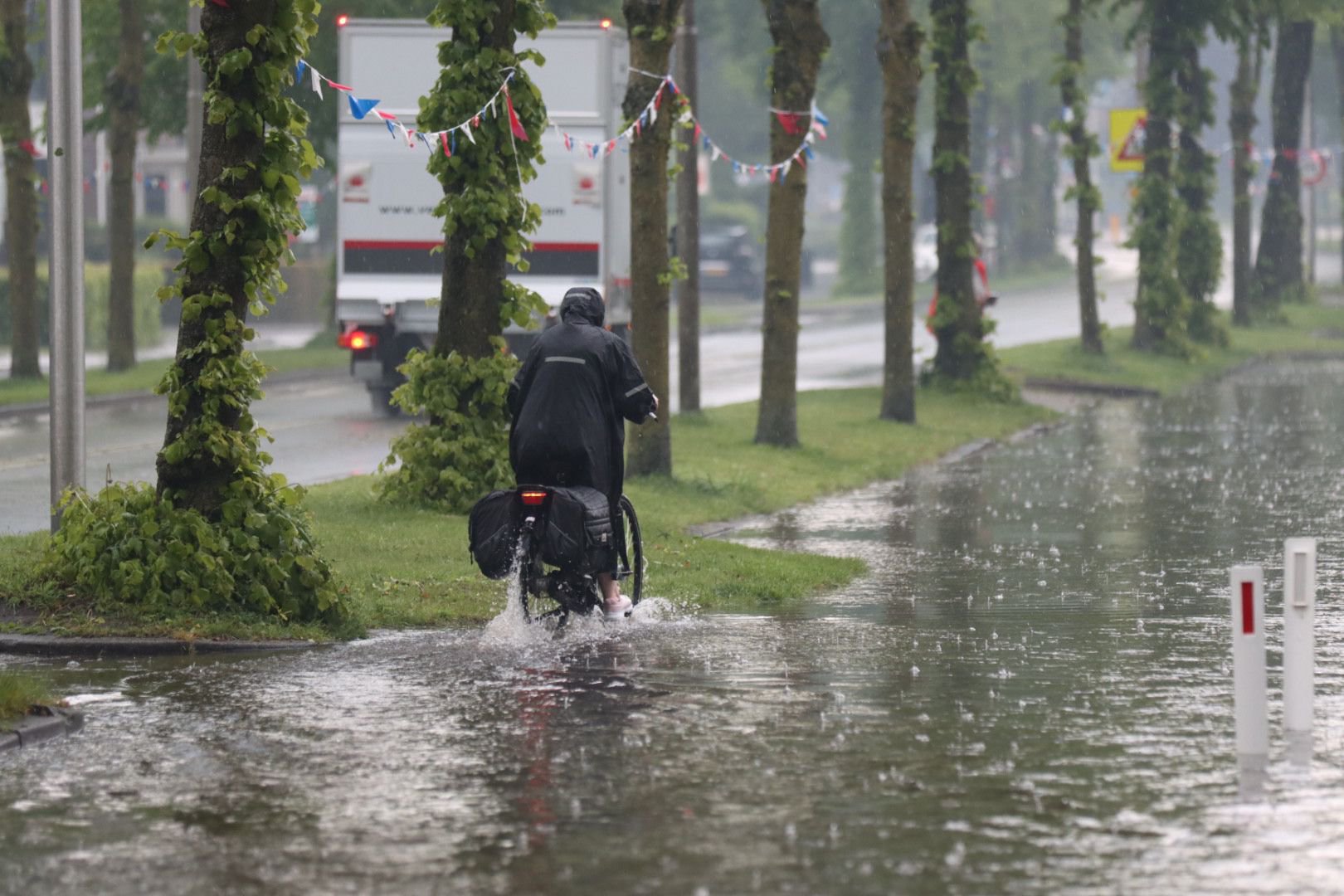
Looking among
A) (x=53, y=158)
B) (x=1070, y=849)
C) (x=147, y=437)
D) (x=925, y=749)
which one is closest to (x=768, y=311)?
(x=147, y=437)

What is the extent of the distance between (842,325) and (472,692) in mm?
41479

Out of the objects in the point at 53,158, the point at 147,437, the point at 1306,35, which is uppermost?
the point at 1306,35

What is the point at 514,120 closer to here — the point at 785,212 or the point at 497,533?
the point at 497,533

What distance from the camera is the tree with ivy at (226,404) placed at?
36.5ft

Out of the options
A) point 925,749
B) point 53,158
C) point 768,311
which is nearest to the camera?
point 925,749

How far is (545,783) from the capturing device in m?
7.66

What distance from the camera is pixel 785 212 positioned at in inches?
853

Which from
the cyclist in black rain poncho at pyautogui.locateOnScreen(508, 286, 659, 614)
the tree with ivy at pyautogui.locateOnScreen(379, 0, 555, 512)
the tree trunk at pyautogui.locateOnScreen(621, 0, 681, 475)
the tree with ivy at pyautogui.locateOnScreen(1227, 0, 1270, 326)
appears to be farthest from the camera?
the tree with ivy at pyautogui.locateOnScreen(1227, 0, 1270, 326)

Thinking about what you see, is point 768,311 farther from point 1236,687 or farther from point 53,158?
point 1236,687

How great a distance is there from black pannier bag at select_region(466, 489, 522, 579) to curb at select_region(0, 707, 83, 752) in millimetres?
2474

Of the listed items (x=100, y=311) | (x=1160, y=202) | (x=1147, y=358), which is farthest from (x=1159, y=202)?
(x=100, y=311)

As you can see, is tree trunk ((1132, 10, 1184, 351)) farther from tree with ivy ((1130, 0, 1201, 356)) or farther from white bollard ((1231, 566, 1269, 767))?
white bollard ((1231, 566, 1269, 767))

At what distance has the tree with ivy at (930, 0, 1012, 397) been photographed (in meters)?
28.9

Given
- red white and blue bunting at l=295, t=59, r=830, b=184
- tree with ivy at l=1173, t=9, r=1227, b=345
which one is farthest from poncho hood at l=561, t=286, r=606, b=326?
tree with ivy at l=1173, t=9, r=1227, b=345
